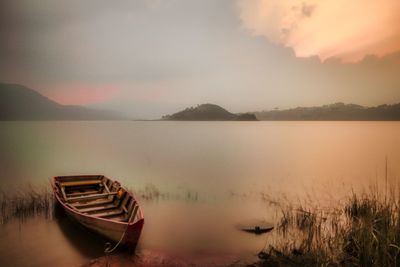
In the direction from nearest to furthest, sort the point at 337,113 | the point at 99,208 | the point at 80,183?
the point at 99,208 → the point at 80,183 → the point at 337,113

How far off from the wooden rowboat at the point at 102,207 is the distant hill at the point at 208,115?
11.5 ft

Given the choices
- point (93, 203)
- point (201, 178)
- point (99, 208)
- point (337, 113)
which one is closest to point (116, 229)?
point (99, 208)

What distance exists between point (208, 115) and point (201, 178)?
2.07 metres

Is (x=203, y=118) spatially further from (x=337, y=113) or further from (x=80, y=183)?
(x=80, y=183)

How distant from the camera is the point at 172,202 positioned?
507 centimetres

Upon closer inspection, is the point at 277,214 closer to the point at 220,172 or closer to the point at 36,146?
the point at 220,172

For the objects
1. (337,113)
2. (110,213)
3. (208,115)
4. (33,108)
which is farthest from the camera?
(208,115)

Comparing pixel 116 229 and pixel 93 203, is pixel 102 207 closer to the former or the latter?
pixel 93 203

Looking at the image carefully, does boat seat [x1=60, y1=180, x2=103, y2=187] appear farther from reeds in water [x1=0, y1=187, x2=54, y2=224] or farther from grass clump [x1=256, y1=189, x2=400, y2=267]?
grass clump [x1=256, y1=189, x2=400, y2=267]

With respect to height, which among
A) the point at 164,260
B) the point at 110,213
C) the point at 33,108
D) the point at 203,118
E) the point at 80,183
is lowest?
the point at 164,260

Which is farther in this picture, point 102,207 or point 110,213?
point 102,207

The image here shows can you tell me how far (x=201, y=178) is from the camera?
21.1ft

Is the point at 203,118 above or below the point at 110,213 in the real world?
above

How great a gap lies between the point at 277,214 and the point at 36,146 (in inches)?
313
